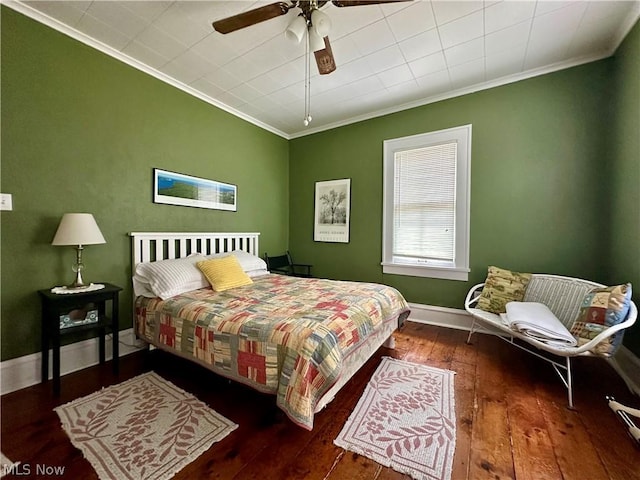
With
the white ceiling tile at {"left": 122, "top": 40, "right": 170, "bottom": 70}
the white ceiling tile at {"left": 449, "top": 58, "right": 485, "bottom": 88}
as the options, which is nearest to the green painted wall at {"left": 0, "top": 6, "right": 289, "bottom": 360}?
the white ceiling tile at {"left": 122, "top": 40, "right": 170, "bottom": 70}

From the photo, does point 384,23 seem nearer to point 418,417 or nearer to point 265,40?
point 265,40

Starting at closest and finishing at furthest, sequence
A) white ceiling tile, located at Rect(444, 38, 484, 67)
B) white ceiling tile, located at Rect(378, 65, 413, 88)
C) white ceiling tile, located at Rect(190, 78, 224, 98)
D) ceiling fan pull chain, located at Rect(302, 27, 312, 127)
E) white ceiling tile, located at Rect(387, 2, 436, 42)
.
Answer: white ceiling tile, located at Rect(387, 2, 436, 42), white ceiling tile, located at Rect(444, 38, 484, 67), ceiling fan pull chain, located at Rect(302, 27, 312, 127), white ceiling tile, located at Rect(378, 65, 413, 88), white ceiling tile, located at Rect(190, 78, 224, 98)

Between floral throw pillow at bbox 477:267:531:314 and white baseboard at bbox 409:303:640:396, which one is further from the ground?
floral throw pillow at bbox 477:267:531:314

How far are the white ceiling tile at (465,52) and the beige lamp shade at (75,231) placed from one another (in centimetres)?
345

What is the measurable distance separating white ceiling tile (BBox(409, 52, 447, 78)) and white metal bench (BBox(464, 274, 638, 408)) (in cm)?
233

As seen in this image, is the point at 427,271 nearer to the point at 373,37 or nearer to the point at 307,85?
the point at 373,37

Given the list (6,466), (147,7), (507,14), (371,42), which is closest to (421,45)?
(371,42)

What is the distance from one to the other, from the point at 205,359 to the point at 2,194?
6.20 ft

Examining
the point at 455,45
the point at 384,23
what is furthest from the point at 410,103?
the point at 384,23

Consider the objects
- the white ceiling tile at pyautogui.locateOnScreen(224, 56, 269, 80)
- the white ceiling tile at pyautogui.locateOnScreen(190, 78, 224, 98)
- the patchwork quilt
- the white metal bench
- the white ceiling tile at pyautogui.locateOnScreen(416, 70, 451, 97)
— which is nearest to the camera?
the patchwork quilt

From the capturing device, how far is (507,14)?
2.00m

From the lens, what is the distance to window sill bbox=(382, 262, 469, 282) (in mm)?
3121

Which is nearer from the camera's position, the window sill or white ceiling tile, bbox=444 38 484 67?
white ceiling tile, bbox=444 38 484 67

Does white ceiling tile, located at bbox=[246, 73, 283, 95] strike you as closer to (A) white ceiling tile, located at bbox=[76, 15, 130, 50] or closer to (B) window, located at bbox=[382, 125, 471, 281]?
(A) white ceiling tile, located at bbox=[76, 15, 130, 50]
